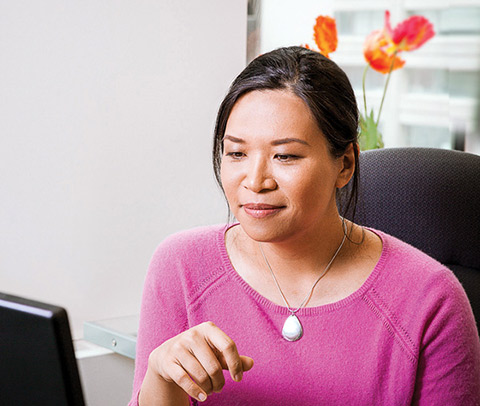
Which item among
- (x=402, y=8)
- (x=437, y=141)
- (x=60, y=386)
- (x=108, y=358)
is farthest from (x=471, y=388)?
(x=402, y=8)

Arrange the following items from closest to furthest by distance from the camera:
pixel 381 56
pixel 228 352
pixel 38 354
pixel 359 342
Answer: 1. pixel 38 354
2. pixel 228 352
3. pixel 359 342
4. pixel 381 56

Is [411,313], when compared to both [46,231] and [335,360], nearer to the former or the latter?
[335,360]

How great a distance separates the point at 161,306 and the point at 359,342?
1.12 feet

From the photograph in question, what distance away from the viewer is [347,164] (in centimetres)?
116

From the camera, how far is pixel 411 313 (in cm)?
114

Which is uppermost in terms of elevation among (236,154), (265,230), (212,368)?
(236,154)

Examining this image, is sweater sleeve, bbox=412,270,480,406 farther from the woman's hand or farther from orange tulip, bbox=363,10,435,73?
orange tulip, bbox=363,10,435,73

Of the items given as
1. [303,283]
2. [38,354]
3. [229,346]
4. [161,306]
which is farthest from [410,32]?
[38,354]

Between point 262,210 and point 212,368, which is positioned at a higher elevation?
point 262,210

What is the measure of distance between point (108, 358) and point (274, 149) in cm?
98

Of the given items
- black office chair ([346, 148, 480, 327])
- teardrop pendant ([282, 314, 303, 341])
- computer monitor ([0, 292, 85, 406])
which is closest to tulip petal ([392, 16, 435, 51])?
black office chair ([346, 148, 480, 327])

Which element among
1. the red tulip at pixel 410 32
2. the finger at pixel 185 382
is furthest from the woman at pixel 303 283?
the red tulip at pixel 410 32

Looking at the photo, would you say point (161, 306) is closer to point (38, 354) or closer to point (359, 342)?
point (359, 342)

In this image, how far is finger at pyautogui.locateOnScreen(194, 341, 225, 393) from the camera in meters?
0.86
